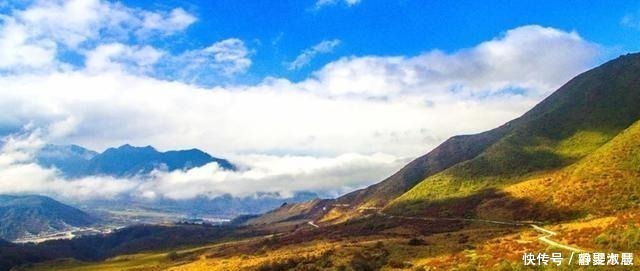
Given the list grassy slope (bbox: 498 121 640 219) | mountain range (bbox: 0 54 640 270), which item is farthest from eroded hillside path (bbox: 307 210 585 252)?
grassy slope (bbox: 498 121 640 219)

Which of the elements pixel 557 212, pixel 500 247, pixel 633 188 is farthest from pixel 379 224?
pixel 500 247

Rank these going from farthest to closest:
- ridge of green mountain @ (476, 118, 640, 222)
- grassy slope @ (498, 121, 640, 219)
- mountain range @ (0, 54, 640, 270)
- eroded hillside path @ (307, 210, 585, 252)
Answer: ridge of green mountain @ (476, 118, 640, 222) → grassy slope @ (498, 121, 640, 219) → mountain range @ (0, 54, 640, 270) → eroded hillside path @ (307, 210, 585, 252)

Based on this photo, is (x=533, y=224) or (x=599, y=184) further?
(x=599, y=184)

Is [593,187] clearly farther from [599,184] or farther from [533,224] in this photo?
[533,224]

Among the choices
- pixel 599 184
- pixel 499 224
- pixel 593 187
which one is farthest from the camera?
pixel 599 184

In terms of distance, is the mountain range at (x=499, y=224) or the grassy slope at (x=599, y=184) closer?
the mountain range at (x=499, y=224)

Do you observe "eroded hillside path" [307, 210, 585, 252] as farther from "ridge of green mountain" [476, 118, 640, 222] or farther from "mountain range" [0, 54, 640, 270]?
"ridge of green mountain" [476, 118, 640, 222]

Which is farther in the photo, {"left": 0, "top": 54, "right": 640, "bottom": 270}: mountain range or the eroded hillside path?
{"left": 0, "top": 54, "right": 640, "bottom": 270}: mountain range

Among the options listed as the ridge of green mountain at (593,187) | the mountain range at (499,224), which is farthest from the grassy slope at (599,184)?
the mountain range at (499,224)

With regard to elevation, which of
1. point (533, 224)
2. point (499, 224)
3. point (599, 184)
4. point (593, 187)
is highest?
point (599, 184)

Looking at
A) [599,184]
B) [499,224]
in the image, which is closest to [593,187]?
[599,184]

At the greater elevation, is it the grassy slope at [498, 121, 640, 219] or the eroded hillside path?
the grassy slope at [498, 121, 640, 219]

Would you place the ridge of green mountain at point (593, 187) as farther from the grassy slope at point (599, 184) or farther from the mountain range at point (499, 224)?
the mountain range at point (499, 224)

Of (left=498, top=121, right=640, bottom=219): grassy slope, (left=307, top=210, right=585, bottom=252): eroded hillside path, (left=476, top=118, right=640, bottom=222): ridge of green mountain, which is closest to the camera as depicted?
(left=307, top=210, right=585, bottom=252): eroded hillside path
